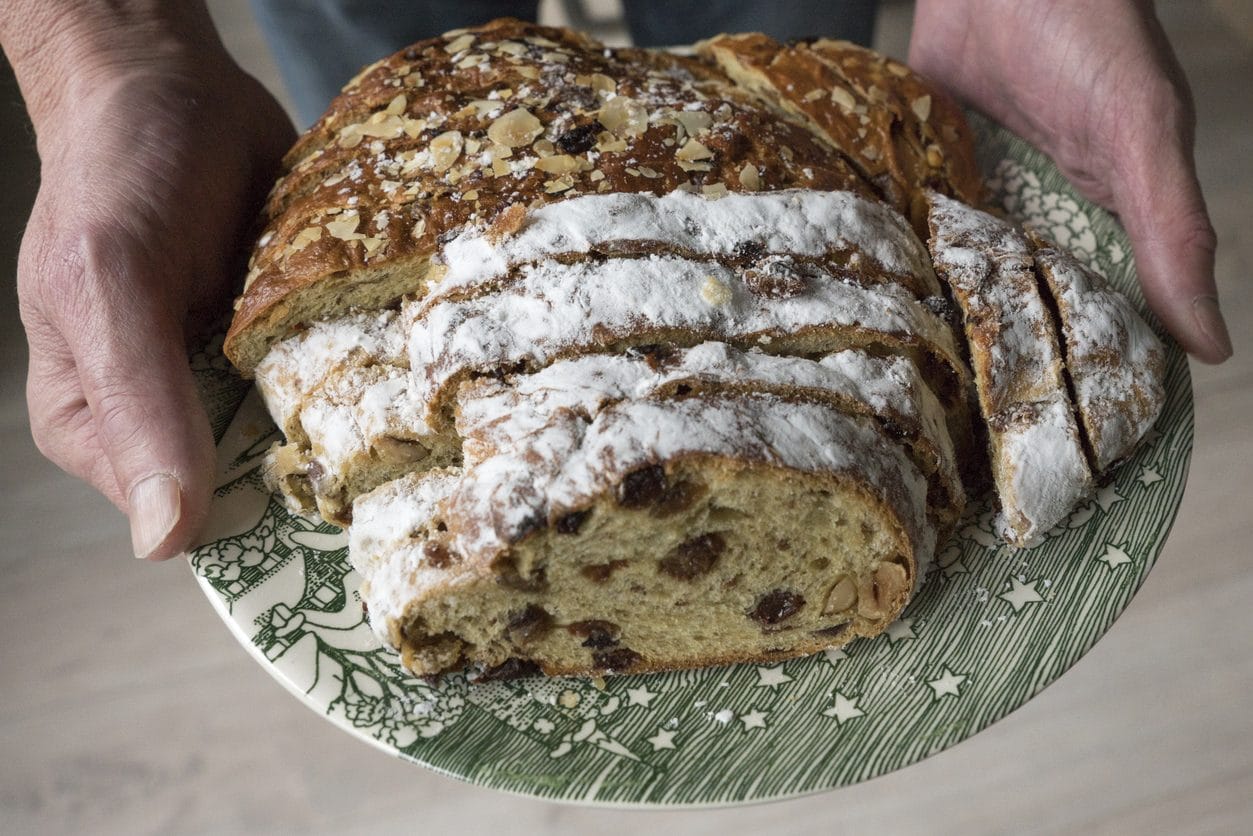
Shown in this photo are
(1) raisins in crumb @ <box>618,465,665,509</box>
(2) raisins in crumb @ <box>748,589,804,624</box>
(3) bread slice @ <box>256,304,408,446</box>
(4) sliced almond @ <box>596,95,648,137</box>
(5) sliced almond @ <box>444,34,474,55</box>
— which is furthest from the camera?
(5) sliced almond @ <box>444,34,474,55</box>

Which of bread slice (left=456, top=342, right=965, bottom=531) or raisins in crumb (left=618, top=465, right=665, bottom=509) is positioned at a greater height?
bread slice (left=456, top=342, right=965, bottom=531)

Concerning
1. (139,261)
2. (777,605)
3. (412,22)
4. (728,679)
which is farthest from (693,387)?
(412,22)

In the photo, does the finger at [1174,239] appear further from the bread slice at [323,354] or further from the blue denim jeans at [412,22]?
the bread slice at [323,354]

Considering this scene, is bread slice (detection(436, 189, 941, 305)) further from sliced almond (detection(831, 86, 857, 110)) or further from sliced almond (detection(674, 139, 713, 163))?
sliced almond (detection(831, 86, 857, 110))

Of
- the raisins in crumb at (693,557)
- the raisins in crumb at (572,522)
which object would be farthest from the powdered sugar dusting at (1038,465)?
the raisins in crumb at (572,522)

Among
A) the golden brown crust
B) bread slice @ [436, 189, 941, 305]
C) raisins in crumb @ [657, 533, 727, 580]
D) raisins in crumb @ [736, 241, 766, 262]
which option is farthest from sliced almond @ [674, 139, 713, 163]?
raisins in crumb @ [657, 533, 727, 580]

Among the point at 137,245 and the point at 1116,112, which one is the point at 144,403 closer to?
the point at 137,245
